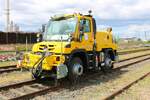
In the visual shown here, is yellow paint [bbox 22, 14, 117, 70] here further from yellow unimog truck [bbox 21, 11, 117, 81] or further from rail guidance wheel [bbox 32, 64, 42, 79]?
rail guidance wheel [bbox 32, 64, 42, 79]

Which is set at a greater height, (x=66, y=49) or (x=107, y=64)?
(x=66, y=49)

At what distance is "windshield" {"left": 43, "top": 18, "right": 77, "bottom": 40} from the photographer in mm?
13940

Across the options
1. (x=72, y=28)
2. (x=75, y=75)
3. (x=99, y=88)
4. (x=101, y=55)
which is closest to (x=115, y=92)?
(x=99, y=88)

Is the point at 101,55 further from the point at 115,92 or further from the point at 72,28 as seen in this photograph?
the point at 115,92

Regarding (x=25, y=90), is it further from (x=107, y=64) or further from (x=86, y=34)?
(x=107, y=64)

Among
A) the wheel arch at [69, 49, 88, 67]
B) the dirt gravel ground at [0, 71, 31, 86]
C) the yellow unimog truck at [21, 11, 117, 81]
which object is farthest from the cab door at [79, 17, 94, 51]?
the dirt gravel ground at [0, 71, 31, 86]

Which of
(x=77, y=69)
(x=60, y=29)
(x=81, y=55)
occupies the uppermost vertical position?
(x=60, y=29)

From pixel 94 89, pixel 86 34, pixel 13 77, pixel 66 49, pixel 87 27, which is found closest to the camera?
pixel 94 89

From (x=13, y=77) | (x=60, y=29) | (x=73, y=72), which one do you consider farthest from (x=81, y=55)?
(x=13, y=77)

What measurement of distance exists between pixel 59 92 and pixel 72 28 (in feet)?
9.68

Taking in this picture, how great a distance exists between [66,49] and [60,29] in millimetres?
1530

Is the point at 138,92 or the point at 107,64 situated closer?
the point at 138,92

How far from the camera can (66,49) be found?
42.9ft

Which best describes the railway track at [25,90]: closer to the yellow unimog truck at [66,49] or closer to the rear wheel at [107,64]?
the yellow unimog truck at [66,49]
